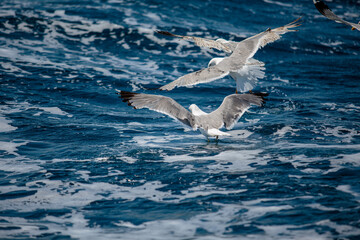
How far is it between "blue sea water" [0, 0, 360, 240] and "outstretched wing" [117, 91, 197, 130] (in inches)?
23.7

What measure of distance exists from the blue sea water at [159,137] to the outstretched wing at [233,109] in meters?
0.49

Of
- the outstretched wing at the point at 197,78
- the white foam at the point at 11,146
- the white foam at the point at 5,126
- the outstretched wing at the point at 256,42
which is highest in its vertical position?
the outstretched wing at the point at 256,42

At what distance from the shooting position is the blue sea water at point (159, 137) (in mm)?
5371

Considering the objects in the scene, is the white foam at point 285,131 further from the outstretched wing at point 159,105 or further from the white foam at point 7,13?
the white foam at point 7,13

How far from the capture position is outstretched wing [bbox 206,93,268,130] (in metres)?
8.33

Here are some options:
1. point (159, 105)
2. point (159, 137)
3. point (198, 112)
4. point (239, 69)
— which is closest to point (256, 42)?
point (239, 69)

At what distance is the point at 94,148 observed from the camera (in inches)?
323

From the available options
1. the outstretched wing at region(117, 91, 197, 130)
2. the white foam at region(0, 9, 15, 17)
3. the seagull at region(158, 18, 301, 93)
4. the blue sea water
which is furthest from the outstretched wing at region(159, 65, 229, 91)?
the white foam at region(0, 9, 15, 17)

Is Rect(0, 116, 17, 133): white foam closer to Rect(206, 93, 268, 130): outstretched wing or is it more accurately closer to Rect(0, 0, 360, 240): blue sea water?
Rect(0, 0, 360, 240): blue sea water

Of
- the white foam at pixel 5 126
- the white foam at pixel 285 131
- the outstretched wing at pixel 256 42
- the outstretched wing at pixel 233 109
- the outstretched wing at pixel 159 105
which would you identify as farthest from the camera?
the outstretched wing at pixel 256 42

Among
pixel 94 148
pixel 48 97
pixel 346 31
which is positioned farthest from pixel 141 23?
pixel 94 148

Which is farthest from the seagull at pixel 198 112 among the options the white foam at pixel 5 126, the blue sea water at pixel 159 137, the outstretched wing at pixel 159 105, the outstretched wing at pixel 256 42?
the white foam at pixel 5 126

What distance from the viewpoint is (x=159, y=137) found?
29.8 feet

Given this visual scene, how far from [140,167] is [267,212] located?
2475 millimetres
